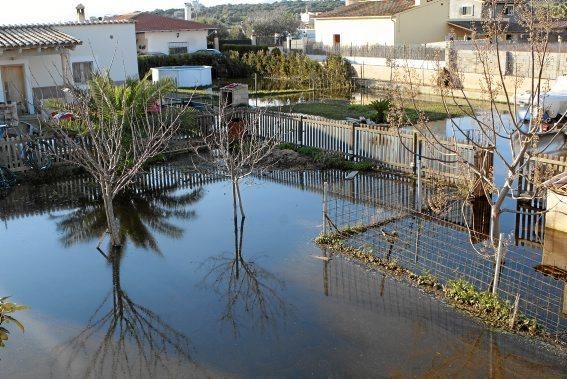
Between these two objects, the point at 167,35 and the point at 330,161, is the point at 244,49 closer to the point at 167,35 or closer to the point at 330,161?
the point at 167,35

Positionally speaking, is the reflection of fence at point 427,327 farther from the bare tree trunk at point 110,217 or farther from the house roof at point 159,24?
the house roof at point 159,24

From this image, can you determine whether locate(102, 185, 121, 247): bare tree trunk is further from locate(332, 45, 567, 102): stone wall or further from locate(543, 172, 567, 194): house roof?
locate(332, 45, 567, 102): stone wall

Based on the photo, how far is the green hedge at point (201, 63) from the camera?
4186 cm

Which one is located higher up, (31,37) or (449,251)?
(31,37)

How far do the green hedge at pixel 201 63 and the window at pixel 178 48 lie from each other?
4.63 meters

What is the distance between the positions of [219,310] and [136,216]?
5164mm

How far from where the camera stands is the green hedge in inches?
1648

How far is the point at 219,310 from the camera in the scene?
30.7 feet

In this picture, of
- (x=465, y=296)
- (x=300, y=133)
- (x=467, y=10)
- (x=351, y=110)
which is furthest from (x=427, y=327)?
(x=467, y=10)

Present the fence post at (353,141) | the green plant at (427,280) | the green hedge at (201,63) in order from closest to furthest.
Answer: the green plant at (427,280)
the fence post at (353,141)
the green hedge at (201,63)

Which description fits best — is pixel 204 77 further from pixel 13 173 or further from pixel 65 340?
pixel 65 340

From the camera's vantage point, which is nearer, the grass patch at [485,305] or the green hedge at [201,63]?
the grass patch at [485,305]

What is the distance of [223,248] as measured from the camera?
11.7 m

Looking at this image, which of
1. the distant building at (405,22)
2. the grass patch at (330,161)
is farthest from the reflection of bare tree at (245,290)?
the distant building at (405,22)
